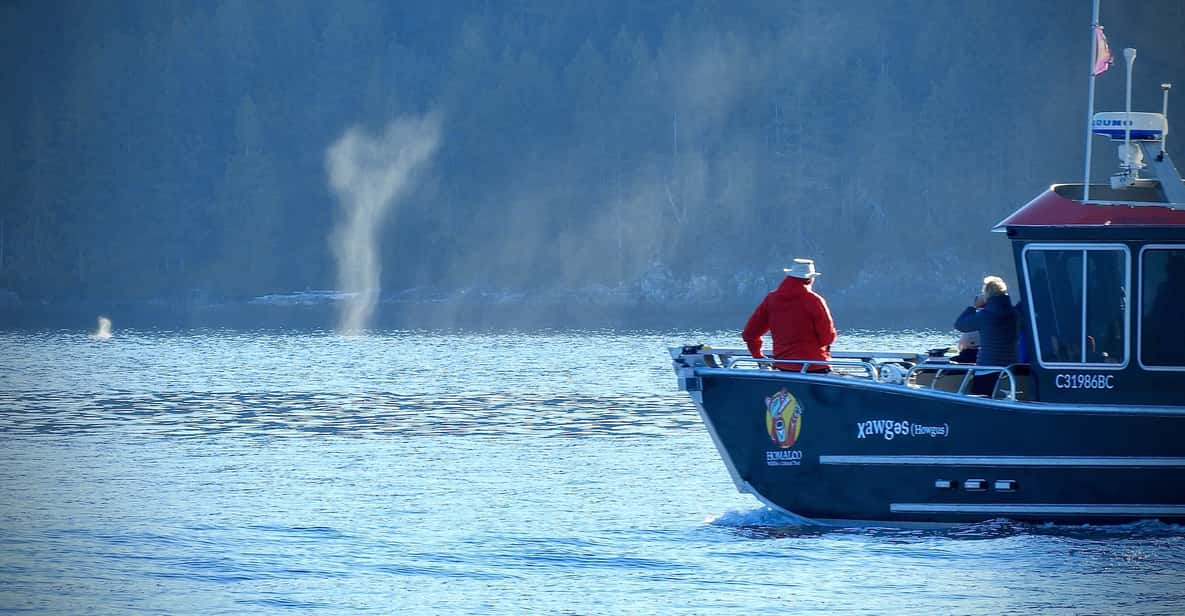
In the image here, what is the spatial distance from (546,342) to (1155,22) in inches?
3212

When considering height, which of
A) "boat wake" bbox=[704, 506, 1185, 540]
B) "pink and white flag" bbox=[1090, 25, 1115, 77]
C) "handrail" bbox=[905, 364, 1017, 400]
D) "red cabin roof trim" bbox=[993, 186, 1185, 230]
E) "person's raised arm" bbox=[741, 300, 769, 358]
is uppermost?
"pink and white flag" bbox=[1090, 25, 1115, 77]

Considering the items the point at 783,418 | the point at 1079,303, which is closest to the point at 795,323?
the point at 783,418

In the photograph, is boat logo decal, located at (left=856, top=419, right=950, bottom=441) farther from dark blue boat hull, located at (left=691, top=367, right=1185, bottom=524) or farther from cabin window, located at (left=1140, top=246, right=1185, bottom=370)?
cabin window, located at (left=1140, top=246, right=1185, bottom=370)

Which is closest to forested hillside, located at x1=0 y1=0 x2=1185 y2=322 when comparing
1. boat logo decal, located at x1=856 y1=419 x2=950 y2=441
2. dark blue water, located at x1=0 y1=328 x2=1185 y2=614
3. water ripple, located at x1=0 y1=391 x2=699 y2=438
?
water ripple, located at x1=0 y1=391 x2=699 y2=438

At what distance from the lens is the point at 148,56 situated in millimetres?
146500

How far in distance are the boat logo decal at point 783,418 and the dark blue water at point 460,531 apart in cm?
111

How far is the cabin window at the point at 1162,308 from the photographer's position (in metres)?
17.5

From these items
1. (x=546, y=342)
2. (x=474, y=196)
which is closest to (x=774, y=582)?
(x=546, y=342)

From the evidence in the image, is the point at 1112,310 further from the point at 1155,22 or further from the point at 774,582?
the point at 1155,22

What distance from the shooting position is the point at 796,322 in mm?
18203

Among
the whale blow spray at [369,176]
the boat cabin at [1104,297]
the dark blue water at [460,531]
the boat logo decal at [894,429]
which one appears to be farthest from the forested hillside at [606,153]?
the boat logo decal at [894,429]

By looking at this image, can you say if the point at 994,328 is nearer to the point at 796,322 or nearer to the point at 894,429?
the point at 894,429

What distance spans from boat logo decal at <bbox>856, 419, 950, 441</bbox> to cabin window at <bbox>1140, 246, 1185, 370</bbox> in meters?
2.36

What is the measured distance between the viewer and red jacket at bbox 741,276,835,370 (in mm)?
18109
